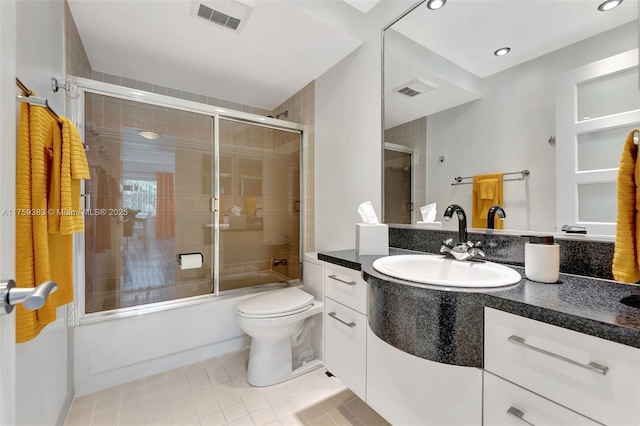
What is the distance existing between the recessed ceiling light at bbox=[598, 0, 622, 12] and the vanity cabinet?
130cm

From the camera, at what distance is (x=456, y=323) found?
30.7 inches

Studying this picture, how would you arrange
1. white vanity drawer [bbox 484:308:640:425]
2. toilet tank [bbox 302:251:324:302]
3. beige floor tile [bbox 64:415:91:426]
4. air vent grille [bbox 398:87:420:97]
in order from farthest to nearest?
toilet tank [bbox 302:251:324:302] → air vent grille [bbox 398:87:420:97] → beige floor tile [bbox 64:415:91:426] → white vanity drawer [bbox 484:308:640:425]

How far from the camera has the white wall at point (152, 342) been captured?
158 cm

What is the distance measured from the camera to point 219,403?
1495mm

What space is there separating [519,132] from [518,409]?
1011 millimetres

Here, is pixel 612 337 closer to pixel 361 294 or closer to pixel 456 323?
pixel 456 323

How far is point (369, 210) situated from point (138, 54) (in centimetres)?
196

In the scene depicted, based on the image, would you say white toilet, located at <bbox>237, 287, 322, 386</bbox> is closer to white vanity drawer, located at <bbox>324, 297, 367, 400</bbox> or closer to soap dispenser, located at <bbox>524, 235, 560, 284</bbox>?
white vanity drawer, located at <bbox>324, 297, 367, 400</bbox>

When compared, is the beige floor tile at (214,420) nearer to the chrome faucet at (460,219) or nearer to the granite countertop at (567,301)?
the granite countertop at (567,301)

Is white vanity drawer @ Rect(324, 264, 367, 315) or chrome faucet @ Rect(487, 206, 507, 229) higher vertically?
chrome faucet @ Rect(487, 206, 507, 229)

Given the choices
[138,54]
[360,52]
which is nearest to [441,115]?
[360,52]

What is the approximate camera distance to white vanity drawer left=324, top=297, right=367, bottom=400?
45.1 inches

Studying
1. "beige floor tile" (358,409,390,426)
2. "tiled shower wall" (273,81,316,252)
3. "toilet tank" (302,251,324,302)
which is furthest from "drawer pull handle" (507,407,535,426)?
"tiled shower wall" (273,81,316,252)

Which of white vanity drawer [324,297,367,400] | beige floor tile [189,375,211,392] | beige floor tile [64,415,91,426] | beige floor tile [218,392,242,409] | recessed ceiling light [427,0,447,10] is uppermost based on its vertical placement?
recessed ceiling light [427,0,447,10]
